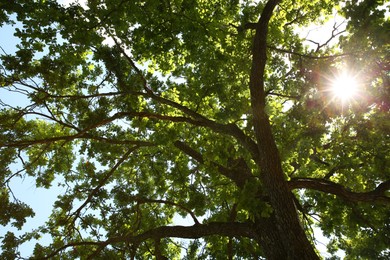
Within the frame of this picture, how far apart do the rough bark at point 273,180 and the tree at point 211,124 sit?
25mm

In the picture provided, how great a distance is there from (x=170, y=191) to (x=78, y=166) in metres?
3.95

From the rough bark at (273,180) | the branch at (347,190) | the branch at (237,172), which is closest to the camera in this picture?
the rough bark at (273,180)

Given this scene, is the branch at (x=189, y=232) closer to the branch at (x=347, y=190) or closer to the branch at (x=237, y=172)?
the branch at (x=237, y=172)

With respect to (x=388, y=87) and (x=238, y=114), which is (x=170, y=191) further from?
(x=388, y=87)

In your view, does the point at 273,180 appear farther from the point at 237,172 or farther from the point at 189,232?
the point at 189,232

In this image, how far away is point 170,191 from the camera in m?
10.4

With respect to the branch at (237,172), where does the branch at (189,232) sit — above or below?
below

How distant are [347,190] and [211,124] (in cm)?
351

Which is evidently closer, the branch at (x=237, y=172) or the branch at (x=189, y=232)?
the branch at (x=189, y=232)

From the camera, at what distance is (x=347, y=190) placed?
6555 mm

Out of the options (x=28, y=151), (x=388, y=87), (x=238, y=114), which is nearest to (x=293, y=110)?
(x=238, y=114)

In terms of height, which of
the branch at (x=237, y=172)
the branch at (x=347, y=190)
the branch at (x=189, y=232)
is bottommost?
the branch at (x=189, y=232)

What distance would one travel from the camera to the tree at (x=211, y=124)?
6.61 metres

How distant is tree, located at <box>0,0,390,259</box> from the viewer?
661cm
